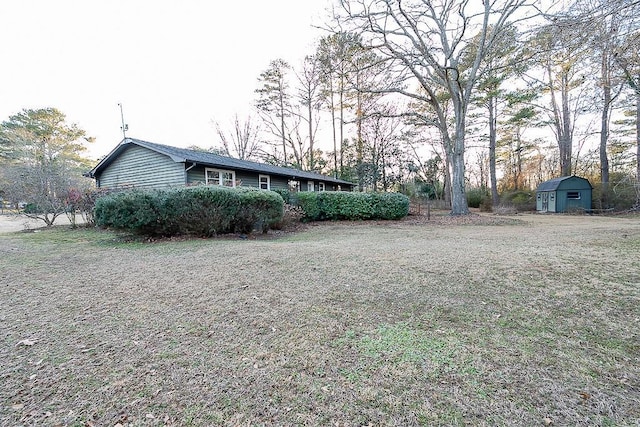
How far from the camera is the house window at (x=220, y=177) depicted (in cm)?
1197

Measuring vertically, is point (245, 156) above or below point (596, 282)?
above

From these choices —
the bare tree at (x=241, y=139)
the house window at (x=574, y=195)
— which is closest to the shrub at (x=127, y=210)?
the bare tree at (x=241, y=139)

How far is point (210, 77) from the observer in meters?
16.5

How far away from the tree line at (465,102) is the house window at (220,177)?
6663 millimetres

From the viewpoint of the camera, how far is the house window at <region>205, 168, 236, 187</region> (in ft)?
39.3

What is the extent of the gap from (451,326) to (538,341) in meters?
0.55

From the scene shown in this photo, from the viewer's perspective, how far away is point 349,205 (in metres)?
11.9

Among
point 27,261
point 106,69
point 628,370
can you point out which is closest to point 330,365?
point 628,370

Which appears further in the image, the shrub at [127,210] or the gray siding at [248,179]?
the gray siding at [248,179]

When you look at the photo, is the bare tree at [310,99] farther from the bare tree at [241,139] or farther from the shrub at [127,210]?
the shrub at [127,210]

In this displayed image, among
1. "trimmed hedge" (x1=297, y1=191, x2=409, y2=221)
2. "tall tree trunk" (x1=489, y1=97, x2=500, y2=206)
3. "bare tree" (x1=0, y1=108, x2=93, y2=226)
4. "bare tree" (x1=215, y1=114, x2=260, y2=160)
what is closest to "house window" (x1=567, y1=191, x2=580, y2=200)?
"tall tree trunk" (x1=489, y1=97, x2=500, y2=206)

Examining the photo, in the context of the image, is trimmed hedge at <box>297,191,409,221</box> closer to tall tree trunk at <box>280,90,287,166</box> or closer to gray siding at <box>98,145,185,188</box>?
gray siding at <box>98,145,185,188</box>

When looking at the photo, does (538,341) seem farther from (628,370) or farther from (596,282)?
(596,282)

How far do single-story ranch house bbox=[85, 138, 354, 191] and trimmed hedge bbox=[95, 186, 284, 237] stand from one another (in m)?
4.38
